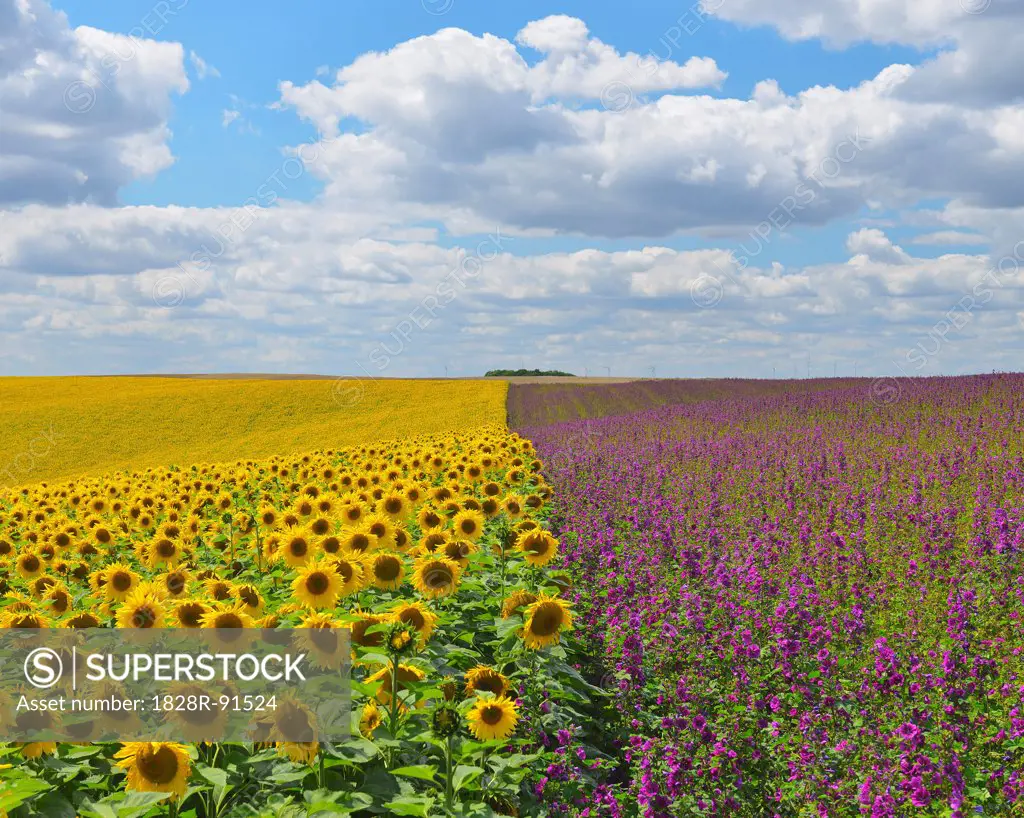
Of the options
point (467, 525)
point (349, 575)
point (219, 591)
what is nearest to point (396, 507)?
point (467, 525)

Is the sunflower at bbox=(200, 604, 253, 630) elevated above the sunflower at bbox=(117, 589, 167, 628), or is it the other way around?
the sunflower at bbox=(200, 604, 253, 630)

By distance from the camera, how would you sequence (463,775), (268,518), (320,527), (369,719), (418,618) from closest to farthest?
(463,775), (369,719), (418,618), (320,527), (268,518)

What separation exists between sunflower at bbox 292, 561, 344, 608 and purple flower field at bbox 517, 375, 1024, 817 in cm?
158

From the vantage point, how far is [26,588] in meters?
7.07

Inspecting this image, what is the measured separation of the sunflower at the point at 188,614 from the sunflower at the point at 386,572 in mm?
1407

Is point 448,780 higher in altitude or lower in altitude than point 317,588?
lower

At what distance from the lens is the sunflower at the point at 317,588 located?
4.58 m

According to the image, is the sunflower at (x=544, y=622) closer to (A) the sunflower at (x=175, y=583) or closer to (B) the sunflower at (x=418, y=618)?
(B) the sunflower at (x=418, y=618)

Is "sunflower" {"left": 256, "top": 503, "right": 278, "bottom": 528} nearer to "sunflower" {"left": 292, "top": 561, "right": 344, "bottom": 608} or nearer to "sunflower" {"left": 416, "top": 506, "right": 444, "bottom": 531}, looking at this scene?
"sunflower" {"left": 416, "top": 506, "right": 444, "bottom": 531}

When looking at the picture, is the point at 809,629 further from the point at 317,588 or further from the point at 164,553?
the point at 164,553

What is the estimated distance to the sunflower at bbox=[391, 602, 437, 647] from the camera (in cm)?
397

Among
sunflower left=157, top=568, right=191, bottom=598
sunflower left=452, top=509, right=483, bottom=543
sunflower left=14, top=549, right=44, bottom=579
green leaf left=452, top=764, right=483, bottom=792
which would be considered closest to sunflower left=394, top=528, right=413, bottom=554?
sunflower left=452, top=509, right=483, bottom=543

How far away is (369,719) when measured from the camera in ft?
11.5

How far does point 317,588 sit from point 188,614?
32.9 inches
